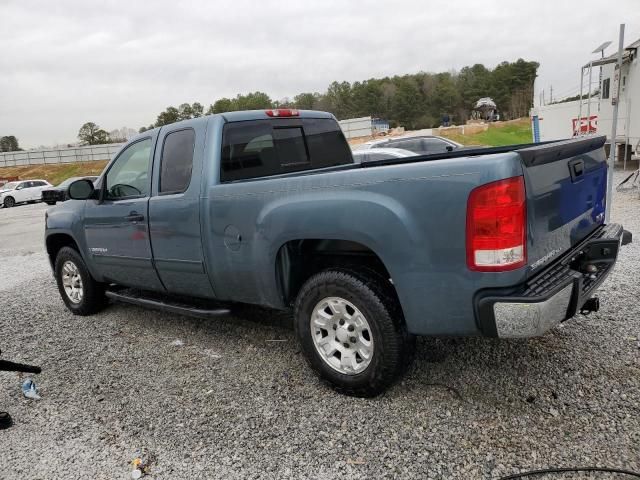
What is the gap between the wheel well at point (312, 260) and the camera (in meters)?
3.31

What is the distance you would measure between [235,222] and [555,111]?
66.9 ft

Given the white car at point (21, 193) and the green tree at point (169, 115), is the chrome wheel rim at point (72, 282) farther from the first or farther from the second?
the green tree at point (169, 115)

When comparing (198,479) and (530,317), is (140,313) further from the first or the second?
(530,317)

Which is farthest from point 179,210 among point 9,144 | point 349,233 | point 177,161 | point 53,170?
point 9,144

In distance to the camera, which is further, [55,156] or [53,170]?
[55,156]

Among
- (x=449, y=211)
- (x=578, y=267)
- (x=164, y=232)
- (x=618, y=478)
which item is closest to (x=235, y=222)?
(x=164, y=232)

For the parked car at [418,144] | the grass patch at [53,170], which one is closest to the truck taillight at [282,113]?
the parked car at [418,144]

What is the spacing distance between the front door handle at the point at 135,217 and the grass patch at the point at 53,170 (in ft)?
217

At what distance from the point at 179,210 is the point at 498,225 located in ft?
8.10

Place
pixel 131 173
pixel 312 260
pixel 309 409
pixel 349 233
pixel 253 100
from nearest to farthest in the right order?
pixel 349 233 < pixel 309 409 < pixel 312 260 < pixel 131 173 < pixel 253 100

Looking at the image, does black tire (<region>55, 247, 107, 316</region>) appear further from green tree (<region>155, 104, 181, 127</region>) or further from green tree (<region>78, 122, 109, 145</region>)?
green tree (<region>78, 122, 109, 145</region>)

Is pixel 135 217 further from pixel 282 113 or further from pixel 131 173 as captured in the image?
pixel 282 113

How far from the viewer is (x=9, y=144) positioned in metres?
105

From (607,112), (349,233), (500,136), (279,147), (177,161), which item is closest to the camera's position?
(349,233)
